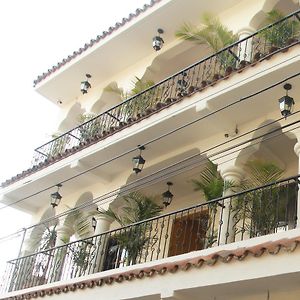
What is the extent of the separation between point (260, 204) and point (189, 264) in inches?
62.6

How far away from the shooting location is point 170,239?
14.4m

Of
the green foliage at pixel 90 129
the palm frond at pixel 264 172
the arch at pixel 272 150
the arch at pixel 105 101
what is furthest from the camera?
the arch at pixel 105 101

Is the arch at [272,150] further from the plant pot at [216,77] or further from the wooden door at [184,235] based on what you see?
the wooden door at [184,235]

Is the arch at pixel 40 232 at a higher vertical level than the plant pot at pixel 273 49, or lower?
lower

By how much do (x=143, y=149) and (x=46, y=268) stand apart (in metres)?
3.77

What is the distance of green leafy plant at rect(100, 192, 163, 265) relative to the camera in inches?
470

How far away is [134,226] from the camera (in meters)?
12.2

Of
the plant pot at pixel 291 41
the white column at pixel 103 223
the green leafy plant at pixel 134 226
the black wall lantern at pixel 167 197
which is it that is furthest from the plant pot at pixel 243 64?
the white column at pixel 103 223

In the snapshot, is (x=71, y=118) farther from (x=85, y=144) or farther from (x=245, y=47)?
(x=245, y=47)

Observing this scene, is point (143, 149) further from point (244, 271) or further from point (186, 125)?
point (244, 271)

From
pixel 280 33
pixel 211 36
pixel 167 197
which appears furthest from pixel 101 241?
pixel 280 33

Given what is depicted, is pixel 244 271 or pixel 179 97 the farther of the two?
pixel 179 97

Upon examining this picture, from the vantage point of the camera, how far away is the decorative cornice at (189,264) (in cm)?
826

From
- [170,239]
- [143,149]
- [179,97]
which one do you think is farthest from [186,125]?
[170,239]
